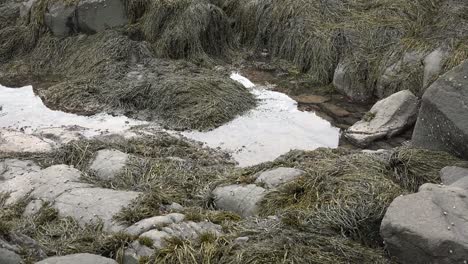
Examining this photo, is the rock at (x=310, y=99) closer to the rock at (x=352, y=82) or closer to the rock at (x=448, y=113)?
the rock at (x=352, y=82)

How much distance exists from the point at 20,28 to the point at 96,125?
3716 millimetres

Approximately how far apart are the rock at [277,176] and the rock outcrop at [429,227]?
3.96 ft

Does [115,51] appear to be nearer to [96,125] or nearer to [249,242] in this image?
[96,125]

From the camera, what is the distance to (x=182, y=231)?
4004 mm

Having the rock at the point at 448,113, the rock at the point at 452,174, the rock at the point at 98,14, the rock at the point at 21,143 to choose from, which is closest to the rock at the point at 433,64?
the rock at the point at 448,113

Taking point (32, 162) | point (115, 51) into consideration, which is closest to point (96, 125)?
point (32, 162)

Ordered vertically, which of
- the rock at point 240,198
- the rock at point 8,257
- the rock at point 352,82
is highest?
the rock at point 8,257

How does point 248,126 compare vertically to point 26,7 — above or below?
below

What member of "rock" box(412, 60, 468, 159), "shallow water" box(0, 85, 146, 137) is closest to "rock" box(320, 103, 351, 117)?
"rock" box(412, 60, 468, 159)

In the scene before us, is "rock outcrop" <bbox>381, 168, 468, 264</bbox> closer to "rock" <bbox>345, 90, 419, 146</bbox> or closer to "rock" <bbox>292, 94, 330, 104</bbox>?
"rock" <bbox>345, 90, 419, 146</bbox>

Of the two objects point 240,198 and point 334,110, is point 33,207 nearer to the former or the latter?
point 240,198

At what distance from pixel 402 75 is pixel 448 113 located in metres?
2.62

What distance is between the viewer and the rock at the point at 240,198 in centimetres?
462

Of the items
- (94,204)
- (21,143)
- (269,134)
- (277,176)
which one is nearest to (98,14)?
(21,143)
